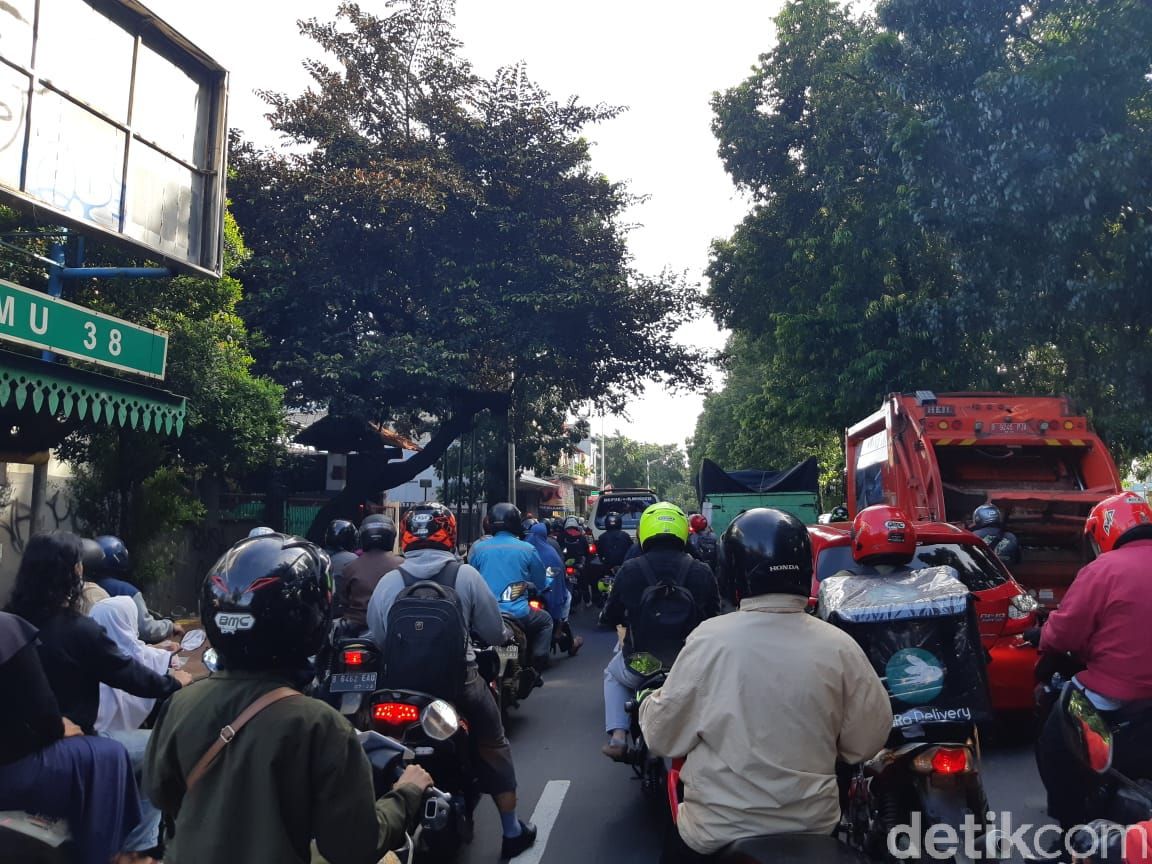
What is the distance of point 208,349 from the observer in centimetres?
1335

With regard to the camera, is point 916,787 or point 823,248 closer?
point 916,787

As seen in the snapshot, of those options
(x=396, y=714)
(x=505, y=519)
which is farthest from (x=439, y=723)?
(x=505, y=519)

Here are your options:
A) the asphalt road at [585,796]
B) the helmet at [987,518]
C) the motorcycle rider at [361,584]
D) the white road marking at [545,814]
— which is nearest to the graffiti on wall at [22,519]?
the motorcycle rider at [361,584]

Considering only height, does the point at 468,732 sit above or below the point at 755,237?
below

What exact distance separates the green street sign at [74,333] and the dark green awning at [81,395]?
0.17m

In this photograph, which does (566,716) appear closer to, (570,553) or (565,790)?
(565,790)

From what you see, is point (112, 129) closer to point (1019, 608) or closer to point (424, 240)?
point (1019, 608)

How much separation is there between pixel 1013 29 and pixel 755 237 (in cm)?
1126

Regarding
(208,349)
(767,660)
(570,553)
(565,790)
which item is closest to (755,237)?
(570,553)

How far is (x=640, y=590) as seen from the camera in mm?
5184

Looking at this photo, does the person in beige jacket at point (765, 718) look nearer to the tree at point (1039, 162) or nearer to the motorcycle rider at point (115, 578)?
the motorcycle rider at point (115, 578)

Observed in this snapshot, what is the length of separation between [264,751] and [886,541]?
2907mm

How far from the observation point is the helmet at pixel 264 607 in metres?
2.24

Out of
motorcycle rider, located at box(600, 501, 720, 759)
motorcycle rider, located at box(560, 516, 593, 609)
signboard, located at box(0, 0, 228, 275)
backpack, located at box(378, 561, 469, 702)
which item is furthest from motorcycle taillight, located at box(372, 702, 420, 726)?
motorcycle rider, located at box(560, 516, 593, 609)
